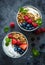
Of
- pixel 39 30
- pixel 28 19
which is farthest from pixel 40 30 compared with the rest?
pixel 28 19

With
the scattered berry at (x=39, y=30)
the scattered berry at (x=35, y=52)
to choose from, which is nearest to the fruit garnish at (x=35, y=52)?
the scattered berry at (x=35, y=52)

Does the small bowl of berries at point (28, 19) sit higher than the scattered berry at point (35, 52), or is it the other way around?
the small bowl of berries at point (28, 19)

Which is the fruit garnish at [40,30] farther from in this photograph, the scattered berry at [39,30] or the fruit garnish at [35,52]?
the fruit garnish at [35,52]

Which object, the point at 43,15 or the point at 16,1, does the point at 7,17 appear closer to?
the point at 16,1

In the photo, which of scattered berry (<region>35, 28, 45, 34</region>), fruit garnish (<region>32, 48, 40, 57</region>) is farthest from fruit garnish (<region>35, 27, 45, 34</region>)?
fruit garnish (<region>32, 48, 40, 57</region>)

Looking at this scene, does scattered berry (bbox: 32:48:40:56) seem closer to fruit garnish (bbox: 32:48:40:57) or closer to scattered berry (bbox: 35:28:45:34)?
fruit garnish (bbox: 32:48:40:57)

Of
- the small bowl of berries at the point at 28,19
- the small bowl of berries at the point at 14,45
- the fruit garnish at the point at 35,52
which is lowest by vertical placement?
the fruit garnish at the point at 35,52

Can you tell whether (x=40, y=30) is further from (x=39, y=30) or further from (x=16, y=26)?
(x=16, y=26)
